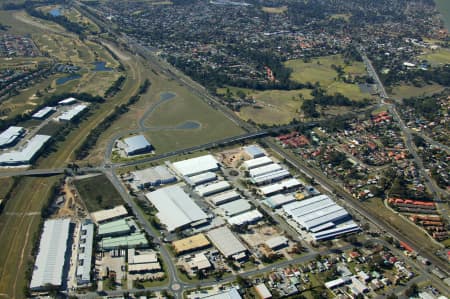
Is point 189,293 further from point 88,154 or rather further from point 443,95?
point 443,95

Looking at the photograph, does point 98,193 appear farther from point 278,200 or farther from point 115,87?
point 115,87

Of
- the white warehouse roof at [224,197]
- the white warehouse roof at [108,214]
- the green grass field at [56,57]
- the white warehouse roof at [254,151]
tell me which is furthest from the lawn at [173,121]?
the white warehouse roof at [224,197]

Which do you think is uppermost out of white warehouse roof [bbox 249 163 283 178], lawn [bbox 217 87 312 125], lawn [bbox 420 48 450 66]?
lawn [bbox 420 48 450 66]

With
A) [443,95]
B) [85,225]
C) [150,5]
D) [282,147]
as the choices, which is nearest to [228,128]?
[282,147]

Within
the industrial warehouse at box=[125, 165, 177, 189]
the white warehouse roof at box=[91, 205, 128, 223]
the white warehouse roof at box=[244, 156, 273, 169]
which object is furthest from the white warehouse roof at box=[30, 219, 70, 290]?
the white warehouse roof at box=[244, 156, 273, 169]

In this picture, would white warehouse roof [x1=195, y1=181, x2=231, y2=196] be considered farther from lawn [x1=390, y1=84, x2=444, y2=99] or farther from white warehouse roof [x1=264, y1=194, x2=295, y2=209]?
lawn [x1=390, y1=84, x2=444, y2=99]
